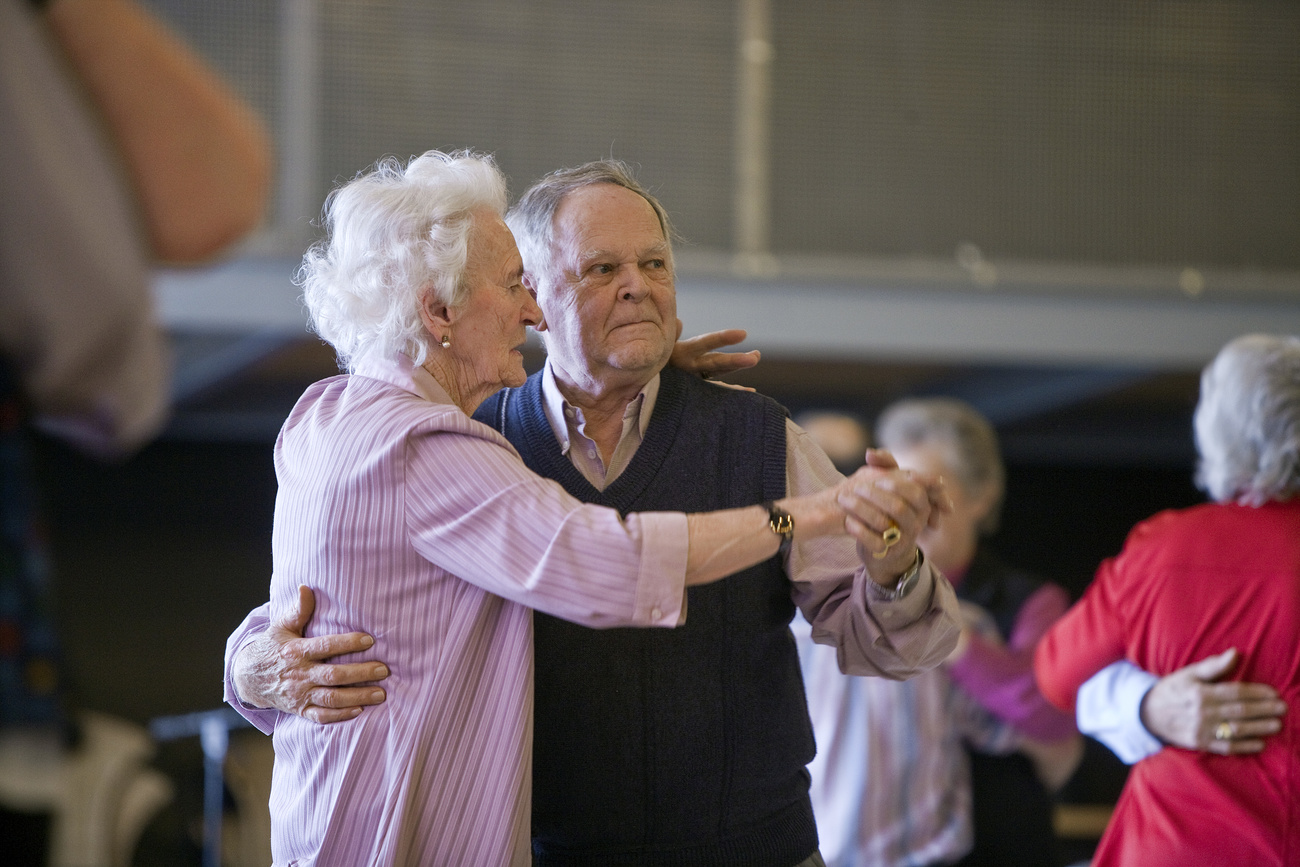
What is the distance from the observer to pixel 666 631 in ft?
6.09

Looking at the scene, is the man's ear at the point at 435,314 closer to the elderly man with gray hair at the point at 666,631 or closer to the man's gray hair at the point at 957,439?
the elderly man with gray hair at the point at 666,631

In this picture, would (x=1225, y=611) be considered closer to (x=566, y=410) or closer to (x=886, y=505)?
(x=886, y=505)

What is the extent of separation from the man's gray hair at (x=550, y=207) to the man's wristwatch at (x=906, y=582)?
2.20 feet

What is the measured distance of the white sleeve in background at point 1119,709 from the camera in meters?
2.15

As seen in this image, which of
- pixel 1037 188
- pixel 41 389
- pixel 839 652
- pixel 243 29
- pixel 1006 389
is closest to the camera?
pixel 41 389

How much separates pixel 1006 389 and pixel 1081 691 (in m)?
3.49

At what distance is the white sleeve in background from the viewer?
2146mm

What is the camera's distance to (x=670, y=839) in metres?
1.79

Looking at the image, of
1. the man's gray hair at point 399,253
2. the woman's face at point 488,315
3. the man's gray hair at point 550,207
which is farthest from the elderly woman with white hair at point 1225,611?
the man's gray hair at point 399,253

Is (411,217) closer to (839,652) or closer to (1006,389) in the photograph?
(839,652)

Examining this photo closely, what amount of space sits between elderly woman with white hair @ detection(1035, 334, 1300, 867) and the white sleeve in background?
3cm

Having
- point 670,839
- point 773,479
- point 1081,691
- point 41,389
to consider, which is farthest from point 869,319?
point 41,389

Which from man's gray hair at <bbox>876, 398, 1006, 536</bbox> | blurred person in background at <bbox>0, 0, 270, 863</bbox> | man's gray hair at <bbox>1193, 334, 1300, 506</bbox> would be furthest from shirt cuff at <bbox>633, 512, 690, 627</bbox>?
man's gray hair at <bbox>876, 398, 1006, 536</bbox>

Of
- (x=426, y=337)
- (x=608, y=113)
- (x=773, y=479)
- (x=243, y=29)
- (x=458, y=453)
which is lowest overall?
A: (x=773, y=479)
